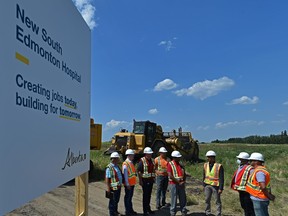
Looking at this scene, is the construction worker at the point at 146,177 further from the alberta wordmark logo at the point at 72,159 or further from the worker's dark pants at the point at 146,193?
the alberta wordmark logo at the point at 72,159

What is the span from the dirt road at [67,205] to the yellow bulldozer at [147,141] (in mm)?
7785

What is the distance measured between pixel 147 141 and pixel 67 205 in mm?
11700

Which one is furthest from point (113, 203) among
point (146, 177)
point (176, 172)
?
point (176, 172)

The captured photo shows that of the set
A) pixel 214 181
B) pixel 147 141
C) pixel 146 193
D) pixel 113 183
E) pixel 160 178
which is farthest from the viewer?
pixel 147 141

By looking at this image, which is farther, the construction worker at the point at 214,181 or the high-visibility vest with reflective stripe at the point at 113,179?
the construction worker at the point at 214,181

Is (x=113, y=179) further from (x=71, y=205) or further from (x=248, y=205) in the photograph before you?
(x=248, y=205)

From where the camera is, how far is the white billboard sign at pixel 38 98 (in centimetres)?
177

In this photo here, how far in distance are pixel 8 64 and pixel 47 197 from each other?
9.65 m

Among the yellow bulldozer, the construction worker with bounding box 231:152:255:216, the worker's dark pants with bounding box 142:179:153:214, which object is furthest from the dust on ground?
the yellow bulldozer

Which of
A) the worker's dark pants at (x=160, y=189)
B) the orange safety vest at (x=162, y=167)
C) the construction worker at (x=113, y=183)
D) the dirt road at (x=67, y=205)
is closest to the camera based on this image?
the construction worker at (x=113, y=183)

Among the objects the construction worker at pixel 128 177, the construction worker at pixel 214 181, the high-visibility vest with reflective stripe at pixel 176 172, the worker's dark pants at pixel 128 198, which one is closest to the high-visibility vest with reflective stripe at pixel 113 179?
the construction worker at pixel 128 177

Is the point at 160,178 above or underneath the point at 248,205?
above

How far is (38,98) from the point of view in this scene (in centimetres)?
221

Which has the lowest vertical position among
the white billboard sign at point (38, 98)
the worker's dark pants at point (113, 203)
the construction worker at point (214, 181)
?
the worker's dark pants at point (113, 203)
